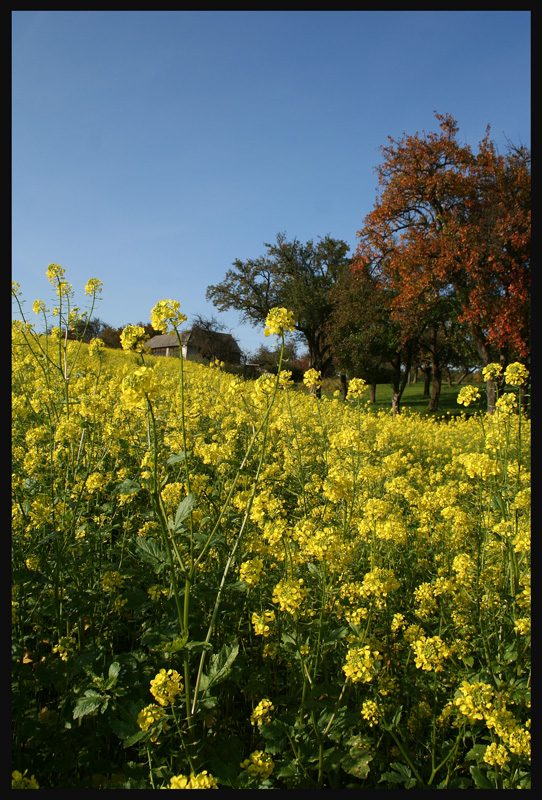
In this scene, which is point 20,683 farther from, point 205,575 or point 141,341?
point 141,341

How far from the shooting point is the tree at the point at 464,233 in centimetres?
1348

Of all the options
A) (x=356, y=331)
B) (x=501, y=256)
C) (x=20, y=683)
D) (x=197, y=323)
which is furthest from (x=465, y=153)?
(x=197, y=323)

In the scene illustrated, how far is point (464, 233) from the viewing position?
45.2 feet

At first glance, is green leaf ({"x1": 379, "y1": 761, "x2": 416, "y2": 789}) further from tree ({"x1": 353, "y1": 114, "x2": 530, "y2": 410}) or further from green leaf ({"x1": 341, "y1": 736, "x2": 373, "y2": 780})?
tree ({"x1": 353, "y1": 114, "x2": 530, "y2": 410})

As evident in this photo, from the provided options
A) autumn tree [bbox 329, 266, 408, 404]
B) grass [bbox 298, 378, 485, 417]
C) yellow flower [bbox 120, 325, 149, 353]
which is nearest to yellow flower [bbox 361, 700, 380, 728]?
yellow flower [bbox 120, 325, 149, 353]

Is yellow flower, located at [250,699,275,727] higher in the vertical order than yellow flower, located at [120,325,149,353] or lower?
lower

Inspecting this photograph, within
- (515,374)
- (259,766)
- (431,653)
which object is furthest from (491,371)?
(259,766)

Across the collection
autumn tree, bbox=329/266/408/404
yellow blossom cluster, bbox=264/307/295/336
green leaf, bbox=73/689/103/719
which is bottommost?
green leaf, bbox=73/689/103/719

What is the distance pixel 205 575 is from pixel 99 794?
1.61 meters

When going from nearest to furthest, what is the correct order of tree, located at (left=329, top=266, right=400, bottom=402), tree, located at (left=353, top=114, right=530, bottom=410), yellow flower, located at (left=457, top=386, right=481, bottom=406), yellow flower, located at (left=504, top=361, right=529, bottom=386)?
1. yellow flower, located at (left=504, top=361, right=529, bottom=386)
2. yellow flower, located at (left=457, top=386, right=481, bottom=406)
3. tree, located at (left=353, top=114, right=530, bottom=410)
4. tree, located at (left=329, top=266, right=400, bottom=402)

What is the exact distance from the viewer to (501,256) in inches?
528

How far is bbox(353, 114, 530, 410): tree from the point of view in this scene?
13484 millimetres

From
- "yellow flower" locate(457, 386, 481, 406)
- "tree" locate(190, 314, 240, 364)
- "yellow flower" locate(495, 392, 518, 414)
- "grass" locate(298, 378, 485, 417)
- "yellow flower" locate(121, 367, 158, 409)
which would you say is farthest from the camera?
"tree" locate(190, 314, 240, 364)
